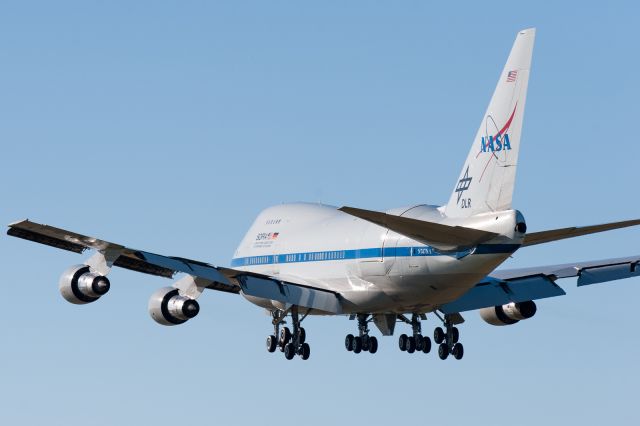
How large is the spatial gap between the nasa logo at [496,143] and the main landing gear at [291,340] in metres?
12.8

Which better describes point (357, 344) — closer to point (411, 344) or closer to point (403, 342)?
point (403, 342)

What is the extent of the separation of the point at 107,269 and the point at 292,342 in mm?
11039

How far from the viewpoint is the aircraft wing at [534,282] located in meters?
63.8

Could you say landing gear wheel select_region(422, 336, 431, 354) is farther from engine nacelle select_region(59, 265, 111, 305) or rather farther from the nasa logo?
engine nacelle select_region(59, 265, 111, 305)

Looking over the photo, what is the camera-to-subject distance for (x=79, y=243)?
185 ft

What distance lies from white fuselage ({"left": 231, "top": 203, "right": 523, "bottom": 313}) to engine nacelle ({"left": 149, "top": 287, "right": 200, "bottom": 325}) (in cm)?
699

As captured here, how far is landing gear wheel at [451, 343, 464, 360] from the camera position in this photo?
213 ft

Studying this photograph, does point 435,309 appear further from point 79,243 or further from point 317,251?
point 79,243

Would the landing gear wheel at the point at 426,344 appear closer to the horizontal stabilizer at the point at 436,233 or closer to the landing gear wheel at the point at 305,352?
the landing gear wheel at the point at 305,352

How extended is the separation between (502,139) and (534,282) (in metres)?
10.3

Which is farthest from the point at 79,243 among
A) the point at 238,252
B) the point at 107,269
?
the point at 238,252

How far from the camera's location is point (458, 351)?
64.9m

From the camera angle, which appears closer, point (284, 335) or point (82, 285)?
point (82, 285)

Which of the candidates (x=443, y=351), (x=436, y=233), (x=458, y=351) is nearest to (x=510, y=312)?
(x=458, y=351)
